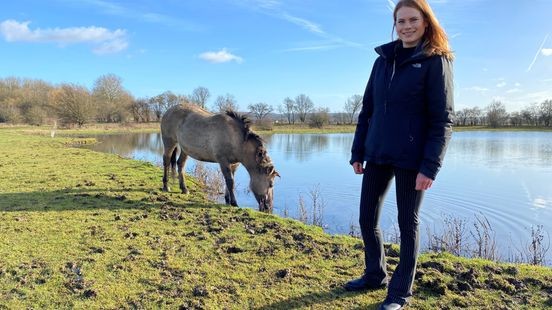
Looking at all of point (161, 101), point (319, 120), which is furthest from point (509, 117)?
point (161, 101)

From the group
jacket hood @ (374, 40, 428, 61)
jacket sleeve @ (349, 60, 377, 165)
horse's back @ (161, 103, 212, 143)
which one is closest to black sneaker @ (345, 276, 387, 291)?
jacket sleeve @ (349, 60, 377, 165)

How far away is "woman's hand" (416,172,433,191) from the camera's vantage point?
2.75 meters

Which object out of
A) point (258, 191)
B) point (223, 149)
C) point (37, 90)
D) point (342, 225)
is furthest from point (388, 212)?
point (37, 90)

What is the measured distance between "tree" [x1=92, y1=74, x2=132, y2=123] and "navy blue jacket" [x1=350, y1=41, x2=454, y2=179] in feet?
187

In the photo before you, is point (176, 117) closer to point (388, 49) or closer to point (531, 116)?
point (388, 49)

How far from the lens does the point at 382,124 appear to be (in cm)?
296

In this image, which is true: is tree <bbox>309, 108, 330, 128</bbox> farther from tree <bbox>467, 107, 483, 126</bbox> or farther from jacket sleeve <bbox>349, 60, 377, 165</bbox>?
jacket sleeve <bbox>349, 60, 377, 165</bbox>

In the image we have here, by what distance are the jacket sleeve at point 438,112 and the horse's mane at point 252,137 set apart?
4.82m

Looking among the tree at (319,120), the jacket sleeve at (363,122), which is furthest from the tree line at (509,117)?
the jacket sleeve at (363,122)

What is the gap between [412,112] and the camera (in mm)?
2824

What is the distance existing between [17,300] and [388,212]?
7.65m

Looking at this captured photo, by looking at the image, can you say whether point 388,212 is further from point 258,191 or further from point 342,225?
point 258,191

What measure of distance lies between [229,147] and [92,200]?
2843mm

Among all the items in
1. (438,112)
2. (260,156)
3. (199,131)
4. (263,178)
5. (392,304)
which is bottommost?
(392,304)
